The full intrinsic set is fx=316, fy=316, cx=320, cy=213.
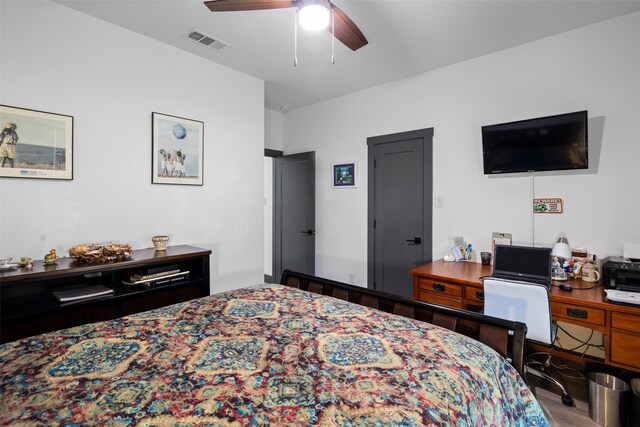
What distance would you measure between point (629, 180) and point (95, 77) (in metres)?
4.20

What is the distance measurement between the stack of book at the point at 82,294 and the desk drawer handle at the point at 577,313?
3.09 meters

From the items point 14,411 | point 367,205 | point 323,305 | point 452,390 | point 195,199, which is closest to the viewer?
point 14,411

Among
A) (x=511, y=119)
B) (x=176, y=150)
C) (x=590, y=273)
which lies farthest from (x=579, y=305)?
(x=176, y=150)

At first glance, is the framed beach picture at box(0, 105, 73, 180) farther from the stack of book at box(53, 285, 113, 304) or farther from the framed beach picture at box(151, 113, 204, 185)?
the stack of book at box(53, 285, 113, 304)

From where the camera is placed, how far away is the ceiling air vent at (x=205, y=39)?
2.69 meters

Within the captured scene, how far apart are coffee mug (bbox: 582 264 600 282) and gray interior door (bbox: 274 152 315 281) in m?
3.01

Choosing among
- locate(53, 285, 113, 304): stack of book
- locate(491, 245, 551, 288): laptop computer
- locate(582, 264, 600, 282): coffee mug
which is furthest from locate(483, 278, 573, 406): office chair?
locate(53, 285, 113, 304): stack of book

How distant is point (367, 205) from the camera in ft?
13.0

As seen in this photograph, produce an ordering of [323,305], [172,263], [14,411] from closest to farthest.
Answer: [14,411]
[323,305]
[172,263]

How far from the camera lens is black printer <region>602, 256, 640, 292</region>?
2.05 metres

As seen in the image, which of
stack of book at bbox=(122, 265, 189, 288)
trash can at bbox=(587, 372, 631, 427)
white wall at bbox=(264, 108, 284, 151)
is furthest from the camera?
white wall at bbox=(264, 108, 284, 151)

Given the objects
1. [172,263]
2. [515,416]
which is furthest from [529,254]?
[172,263]

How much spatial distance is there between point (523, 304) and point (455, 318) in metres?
0.81

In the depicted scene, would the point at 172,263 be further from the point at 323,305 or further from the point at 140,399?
the point at 140,399
